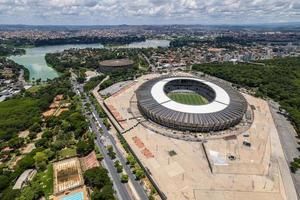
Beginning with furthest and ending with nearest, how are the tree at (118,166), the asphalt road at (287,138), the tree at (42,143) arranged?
the tree at (42,143)
the asphalt road at (287,138)
the tree at (118,166)

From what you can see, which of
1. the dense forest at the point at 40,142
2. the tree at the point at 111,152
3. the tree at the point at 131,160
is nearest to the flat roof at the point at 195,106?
A: the tree at the point at 131,160

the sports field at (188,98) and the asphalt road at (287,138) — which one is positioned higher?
the sports field at (188,98)

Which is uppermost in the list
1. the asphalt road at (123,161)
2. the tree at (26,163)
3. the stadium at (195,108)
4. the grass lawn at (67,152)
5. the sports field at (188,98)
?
the stadium at (195,108)

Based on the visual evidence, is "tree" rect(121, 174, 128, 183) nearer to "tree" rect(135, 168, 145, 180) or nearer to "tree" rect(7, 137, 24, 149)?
"tree" rect(135, 168, 145, 180)

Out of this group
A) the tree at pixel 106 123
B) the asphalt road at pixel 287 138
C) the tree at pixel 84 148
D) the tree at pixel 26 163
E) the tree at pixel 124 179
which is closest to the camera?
the tree at pixel 124 179

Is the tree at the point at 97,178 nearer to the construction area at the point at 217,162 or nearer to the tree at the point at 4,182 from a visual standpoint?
the construction area at the point at 217,162

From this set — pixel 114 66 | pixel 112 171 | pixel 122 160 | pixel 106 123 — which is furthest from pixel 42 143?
pixel 114 66

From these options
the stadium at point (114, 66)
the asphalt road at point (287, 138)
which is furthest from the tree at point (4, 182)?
the stadium at point (114, 66)

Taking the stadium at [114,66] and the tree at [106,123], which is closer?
the tree at [106,123]
